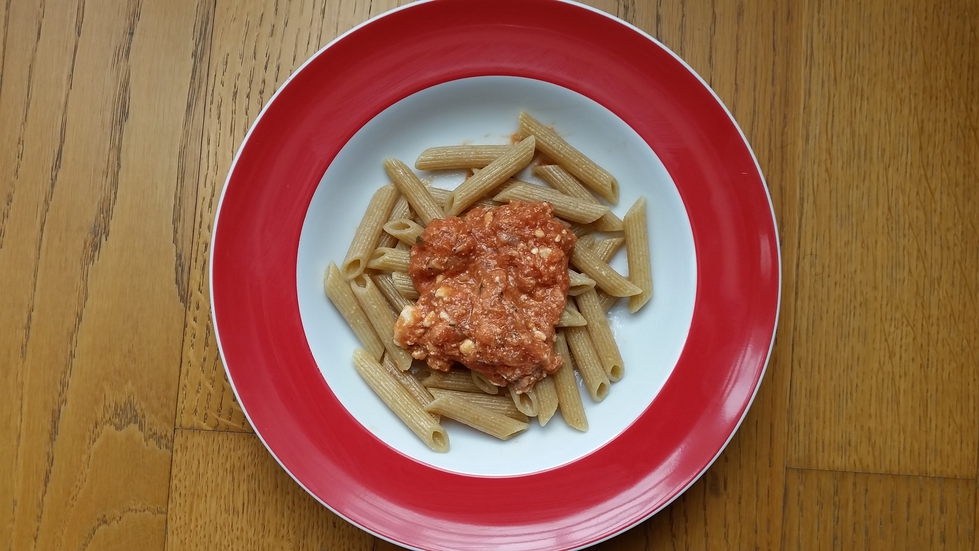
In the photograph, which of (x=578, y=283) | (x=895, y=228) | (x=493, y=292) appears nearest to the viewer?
(x=493, y=292)

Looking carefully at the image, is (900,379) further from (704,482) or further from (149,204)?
(149,204)

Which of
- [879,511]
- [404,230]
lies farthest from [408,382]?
[879,511]

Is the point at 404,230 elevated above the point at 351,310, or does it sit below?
above

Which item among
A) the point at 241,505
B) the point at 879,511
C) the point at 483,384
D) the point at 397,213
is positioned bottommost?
the point at 241,505

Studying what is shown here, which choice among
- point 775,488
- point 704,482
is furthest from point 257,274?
point 775,488

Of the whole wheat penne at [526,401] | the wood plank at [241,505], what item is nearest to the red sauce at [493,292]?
the whole wheat penne at [526,401]

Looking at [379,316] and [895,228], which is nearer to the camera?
[379,316]

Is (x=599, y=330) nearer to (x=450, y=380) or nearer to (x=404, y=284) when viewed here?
(x=450, y=380)
